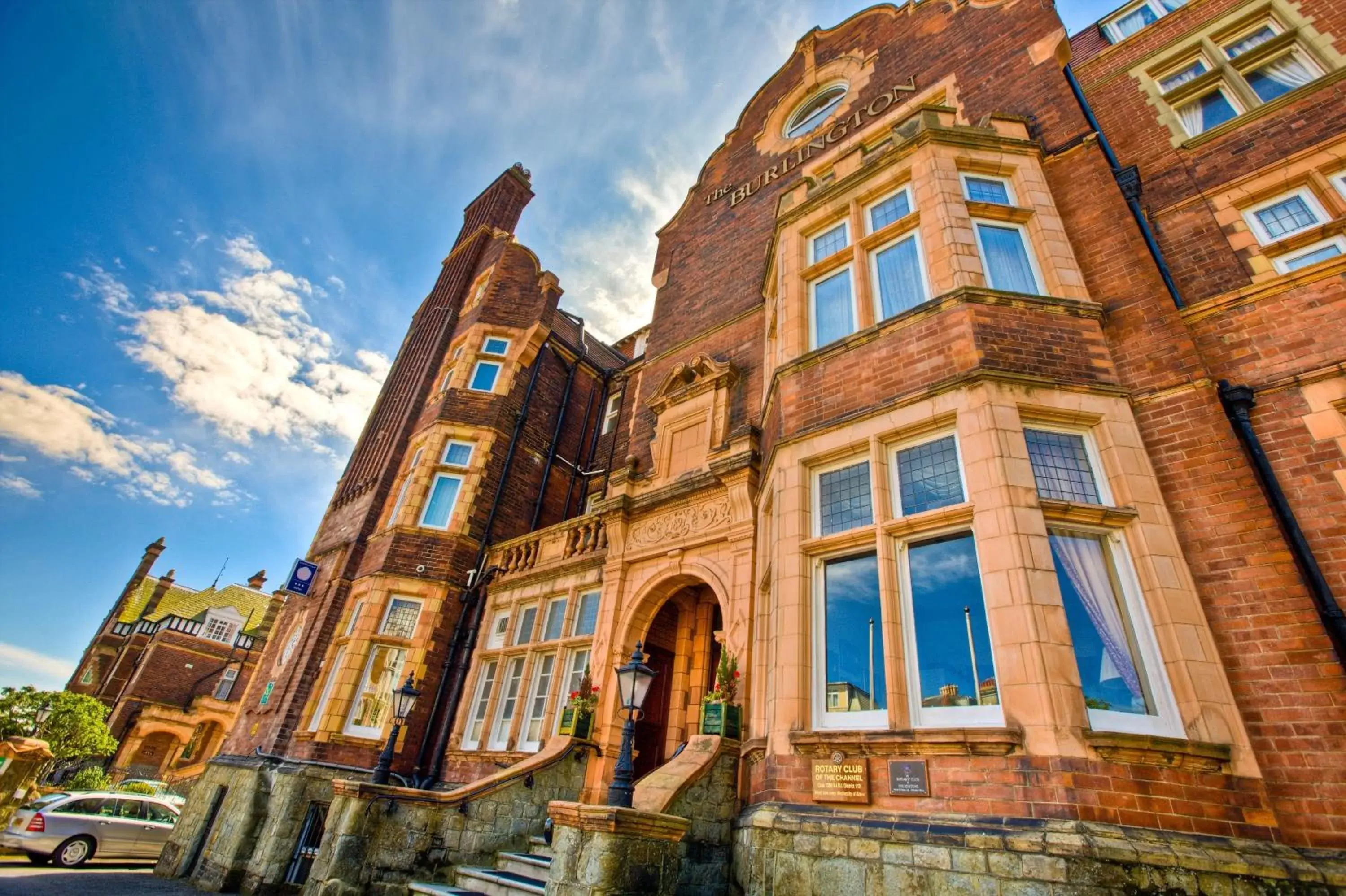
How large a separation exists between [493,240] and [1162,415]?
2081 centimetres

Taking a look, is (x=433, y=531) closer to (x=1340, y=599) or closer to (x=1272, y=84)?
(x=1340, y=599)

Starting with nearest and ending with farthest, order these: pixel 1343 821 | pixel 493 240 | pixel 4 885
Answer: pixel 1343 821 < pixel 4 885 < pixel 493 240

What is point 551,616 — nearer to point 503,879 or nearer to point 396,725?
point 396,725

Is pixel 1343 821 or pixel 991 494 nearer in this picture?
pixel 1343 821

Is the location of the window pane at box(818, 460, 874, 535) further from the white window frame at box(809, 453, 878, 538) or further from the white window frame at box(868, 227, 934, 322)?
the white window frame at box(868, 227, 934, 322)

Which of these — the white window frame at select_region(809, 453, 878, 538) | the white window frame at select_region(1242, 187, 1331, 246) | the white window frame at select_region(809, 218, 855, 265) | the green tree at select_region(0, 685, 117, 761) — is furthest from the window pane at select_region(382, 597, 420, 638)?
the green tree at select_region(0, 685, 117, 761)

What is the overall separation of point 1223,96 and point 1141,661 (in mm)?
10378

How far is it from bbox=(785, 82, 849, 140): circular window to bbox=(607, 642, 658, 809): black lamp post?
1429cm

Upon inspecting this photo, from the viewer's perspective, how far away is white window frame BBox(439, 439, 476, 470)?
1600cm

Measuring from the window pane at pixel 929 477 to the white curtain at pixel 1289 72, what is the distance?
884 centimetres

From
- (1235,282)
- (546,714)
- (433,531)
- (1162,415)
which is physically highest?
(1235,282)

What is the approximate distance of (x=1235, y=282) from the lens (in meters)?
7.63

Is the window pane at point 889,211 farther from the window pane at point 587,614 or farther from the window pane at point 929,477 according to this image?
the window pane at point 587,614

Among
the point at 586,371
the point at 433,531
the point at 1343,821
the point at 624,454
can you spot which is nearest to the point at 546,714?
the point at 433,531
